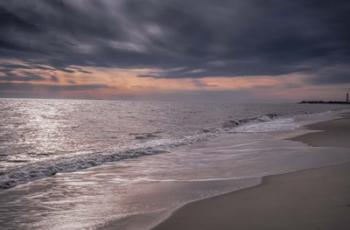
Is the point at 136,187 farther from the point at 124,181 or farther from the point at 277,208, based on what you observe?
the point at 277,208

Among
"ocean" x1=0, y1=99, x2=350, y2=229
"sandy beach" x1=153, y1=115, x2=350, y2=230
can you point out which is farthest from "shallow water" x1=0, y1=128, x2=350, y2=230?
"sandy beach" x1=153, y1=115, x2=350, y2=230

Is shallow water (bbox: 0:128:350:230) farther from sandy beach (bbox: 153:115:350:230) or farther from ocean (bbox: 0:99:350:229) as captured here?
sandy beach (bbox: 153:115:350:230)

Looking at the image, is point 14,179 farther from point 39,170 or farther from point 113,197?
point 113,197

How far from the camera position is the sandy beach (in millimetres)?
4652

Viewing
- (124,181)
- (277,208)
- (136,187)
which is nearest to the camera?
(277,208)

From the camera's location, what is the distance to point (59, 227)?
4.95 metres

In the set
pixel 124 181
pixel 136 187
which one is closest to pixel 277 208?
pixel 136 187

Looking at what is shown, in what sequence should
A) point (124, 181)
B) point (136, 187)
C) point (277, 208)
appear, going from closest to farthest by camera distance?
point (277, 208) → point (136, 187) → point (124, 181)

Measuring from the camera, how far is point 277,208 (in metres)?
5.33

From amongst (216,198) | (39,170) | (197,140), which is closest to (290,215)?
(216,198)

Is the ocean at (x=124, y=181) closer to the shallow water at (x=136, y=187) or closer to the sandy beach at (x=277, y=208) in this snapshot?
the shallow water at (x=136, y=187)

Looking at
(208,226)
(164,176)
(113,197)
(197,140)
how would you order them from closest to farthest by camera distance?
(208,226), (113,197), (164,176), (197,140)

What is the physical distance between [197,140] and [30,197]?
12.9 m

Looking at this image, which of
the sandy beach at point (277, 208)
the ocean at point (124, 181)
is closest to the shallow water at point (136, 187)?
the ocean at point (124, 181)
